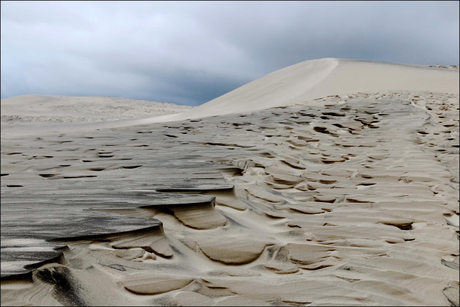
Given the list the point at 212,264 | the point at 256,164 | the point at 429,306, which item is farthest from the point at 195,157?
the point at 429,306

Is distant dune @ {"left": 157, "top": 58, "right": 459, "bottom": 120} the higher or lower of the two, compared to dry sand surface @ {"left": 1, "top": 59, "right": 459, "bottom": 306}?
higher

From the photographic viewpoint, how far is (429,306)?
1231mm

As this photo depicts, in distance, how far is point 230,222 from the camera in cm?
170

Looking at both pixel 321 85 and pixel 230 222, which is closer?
pixel 230 222

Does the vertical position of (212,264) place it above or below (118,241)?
below

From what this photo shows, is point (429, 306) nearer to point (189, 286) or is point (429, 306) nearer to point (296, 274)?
point (296, 274)

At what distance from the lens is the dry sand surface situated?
1.11 meters

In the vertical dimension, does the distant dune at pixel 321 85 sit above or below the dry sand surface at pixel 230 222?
above

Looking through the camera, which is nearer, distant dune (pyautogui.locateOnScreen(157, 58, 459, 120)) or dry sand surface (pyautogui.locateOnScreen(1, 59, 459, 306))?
dry sand surface (pyautogui.locateOnScreen(1, 59, 459, 306))

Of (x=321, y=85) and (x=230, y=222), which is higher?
(x=321, y=85)

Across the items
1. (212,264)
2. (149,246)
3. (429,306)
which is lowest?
(429,306)

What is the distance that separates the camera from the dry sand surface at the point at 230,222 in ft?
3.65

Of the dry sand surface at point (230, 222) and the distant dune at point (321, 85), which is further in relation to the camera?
the distant dune at point (321, 85)

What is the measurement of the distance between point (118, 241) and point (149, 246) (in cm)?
12
